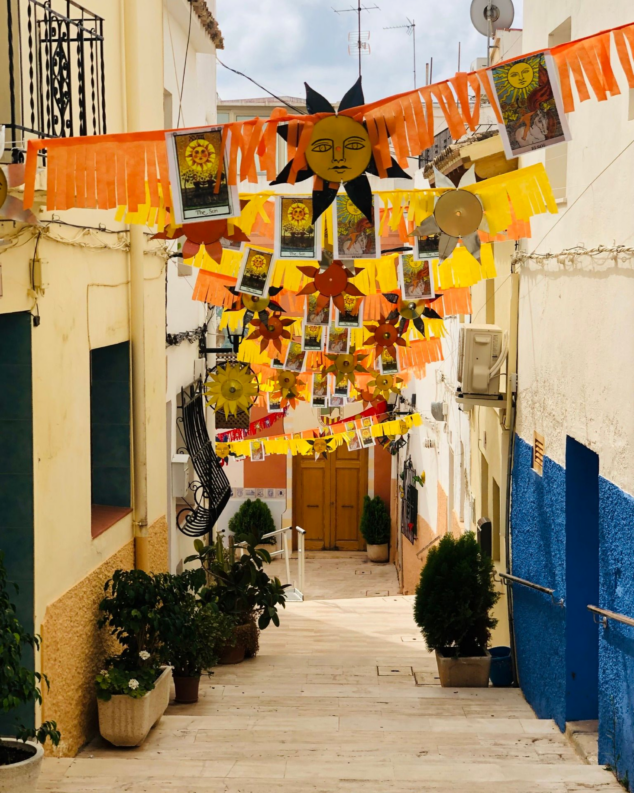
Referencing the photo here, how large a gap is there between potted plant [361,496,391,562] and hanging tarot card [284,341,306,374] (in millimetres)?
11927

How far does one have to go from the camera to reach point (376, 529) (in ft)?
73.2

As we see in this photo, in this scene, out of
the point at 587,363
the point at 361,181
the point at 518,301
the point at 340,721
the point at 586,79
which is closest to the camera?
the point at 586,79

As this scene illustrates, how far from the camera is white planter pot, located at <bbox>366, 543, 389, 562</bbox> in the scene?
22.3 metres

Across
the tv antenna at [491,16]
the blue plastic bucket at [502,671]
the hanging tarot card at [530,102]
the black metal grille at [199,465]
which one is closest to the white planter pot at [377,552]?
the black metal grille at [199,465]

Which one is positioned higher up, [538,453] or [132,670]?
[538,453]

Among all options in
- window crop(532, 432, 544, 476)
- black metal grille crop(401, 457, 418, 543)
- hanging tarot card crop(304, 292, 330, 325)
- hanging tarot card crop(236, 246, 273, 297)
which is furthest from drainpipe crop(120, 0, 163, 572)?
black metal grille crop(401, 457, 418, 543)

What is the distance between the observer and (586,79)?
445 cm

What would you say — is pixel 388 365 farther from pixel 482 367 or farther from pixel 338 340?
pixel 482 367

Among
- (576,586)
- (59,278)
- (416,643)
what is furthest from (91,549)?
(416,643)

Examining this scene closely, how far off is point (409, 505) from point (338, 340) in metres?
10.1

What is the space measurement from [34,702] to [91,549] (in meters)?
1.47

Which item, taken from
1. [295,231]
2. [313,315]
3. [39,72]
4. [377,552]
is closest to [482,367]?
[313,315]

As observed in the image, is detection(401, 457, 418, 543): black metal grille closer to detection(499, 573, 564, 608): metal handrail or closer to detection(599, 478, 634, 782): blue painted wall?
detection(499, 573, 564, 608): metal handrail

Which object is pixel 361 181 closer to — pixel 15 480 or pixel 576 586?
pixel 15 480
